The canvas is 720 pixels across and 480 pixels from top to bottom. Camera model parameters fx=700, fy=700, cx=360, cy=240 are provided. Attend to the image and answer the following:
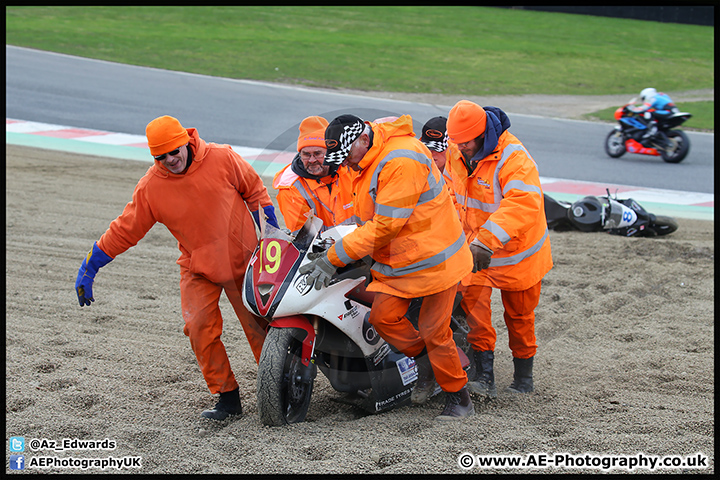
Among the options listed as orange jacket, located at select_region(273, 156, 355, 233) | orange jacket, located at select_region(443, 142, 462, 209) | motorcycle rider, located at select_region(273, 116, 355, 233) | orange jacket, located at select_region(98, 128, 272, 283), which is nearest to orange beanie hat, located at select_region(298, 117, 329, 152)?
motorcycle rider, located at select_region(273, 116, 355, 233)

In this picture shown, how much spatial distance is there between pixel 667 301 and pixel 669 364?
1.53m

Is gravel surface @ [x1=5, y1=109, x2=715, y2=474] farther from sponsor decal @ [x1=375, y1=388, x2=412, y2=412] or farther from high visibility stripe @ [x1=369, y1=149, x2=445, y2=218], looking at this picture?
high visibility stripe @ [x1=369, y1=149, x2=445, y2=218]

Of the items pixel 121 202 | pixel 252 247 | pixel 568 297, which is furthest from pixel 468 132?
pixel 121 202

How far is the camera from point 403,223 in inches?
159

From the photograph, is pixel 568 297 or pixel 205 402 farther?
pixel 568 297

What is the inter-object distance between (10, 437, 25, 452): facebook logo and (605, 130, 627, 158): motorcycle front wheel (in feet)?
41.6

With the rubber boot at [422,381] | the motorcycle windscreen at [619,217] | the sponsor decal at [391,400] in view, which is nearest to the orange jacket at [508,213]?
the rubber boot at [422,381]

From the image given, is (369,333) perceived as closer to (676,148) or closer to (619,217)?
(619,217)

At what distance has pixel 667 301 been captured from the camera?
6.71 meters

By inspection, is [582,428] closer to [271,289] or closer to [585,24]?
[271,289]

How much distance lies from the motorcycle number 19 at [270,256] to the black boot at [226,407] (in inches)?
40.7

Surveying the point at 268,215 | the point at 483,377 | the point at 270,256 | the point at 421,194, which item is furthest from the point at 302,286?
the point at 483,377

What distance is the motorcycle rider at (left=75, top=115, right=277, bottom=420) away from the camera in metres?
4.62

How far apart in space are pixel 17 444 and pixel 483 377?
10.1 ft
